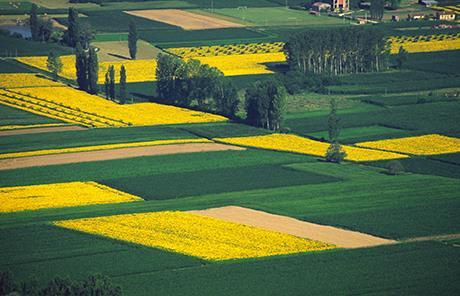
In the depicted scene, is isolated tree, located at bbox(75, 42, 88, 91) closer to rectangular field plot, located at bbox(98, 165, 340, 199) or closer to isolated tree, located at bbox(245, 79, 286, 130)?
isolated tree, located at bbox(245, 79, 286, 130)

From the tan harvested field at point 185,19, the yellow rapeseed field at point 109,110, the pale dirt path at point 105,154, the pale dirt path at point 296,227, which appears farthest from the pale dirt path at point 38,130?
the tan harvested field at point 185,19

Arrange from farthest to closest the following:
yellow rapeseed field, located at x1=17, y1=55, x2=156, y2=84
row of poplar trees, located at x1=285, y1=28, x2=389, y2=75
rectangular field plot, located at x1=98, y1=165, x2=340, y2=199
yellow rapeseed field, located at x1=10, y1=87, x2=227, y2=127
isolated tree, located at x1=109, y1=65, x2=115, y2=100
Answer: row of poplar trees, located at x1=285, y1=28, x2=389, y2=75 → yellow rapeseed field, located at x1=17, y1=55, x2=156, y2=84 → isolated tree, located at x1=109, y1=65, x2=115, y2=100 → yellow rapeseed field, located at x1=10, y1=87, x2=227, y2=127 → rectangular field plot, located at x1=98, y1=165, x2=340, y2=199

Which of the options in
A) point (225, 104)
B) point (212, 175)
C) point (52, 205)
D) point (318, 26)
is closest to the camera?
point (52, 205)

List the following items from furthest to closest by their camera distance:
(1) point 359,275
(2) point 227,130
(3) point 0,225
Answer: (2) point 227,130
(3) point 0,225
(1) point 359,275

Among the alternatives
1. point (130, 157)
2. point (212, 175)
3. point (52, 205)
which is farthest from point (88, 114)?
point (52, 205)

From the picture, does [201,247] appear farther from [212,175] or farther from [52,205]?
[212,175]

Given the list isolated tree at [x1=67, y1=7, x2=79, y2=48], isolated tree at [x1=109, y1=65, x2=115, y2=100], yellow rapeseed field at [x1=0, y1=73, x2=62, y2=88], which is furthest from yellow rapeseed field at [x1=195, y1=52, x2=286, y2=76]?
yellow rapeseed field at [x1=0, y1=73, x2=62, y2=88]

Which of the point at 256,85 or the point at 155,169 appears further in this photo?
the point at 256,85
